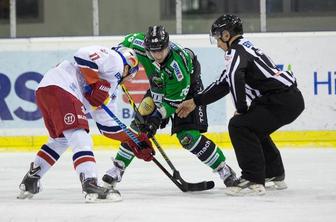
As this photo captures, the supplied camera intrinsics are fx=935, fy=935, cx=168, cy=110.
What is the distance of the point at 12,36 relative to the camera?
8.25 meters

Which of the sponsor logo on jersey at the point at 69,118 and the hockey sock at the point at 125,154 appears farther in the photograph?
the hockey sock at the point at 125,154

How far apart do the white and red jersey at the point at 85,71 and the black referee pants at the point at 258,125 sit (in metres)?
0.70

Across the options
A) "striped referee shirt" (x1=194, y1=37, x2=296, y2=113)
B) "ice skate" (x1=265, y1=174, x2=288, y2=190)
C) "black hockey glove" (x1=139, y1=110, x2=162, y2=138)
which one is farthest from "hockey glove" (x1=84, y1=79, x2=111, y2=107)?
"ice skate" (x1=265, y1=174, x2=288, y2=190)

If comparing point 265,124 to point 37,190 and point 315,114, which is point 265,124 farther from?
point 315,114

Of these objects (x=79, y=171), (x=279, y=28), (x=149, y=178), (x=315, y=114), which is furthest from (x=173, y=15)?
(x=79, y=171)

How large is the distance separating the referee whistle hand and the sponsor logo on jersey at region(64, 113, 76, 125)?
2.57ft

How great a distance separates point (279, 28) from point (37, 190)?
12.7 ft

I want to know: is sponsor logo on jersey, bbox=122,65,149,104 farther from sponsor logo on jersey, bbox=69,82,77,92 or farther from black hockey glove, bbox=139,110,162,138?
sponsor logo on jersey, bbox=69,82,77,92

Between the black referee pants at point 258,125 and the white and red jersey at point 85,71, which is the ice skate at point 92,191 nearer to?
the white and red jersey at point 85,71

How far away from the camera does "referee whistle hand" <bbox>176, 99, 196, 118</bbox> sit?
201 inches

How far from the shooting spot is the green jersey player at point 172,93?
5.01m

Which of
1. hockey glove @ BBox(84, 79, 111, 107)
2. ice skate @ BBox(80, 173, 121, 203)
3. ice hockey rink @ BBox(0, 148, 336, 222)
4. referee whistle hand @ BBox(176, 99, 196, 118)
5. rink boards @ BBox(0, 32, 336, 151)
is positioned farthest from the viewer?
rink boards @ BBox(0, 32, 336, 151)

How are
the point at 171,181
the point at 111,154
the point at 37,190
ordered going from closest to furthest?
the point at 37,190 → the point at 171,181 → the point at 111,154

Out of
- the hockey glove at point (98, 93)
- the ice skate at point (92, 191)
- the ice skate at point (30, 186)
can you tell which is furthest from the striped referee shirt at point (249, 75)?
the ice skate at point (30, 186)
